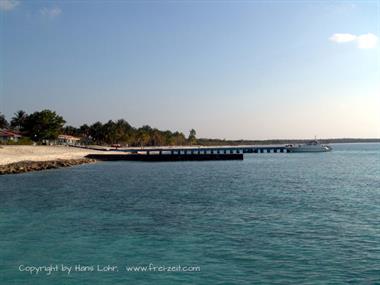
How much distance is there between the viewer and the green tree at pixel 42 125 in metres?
111

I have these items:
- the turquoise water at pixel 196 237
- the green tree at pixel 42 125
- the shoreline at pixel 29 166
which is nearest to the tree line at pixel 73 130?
the green tree at pixel 42 125

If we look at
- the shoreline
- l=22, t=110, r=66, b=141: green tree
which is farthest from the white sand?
l=22, t=110, r=66, b=141: green tree

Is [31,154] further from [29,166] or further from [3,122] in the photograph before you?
[3,122]

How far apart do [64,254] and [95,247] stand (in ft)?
4.54

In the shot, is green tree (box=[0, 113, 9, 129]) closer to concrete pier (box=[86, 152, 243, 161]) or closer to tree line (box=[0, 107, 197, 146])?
tree line (box=[0, 107, 197, 146])

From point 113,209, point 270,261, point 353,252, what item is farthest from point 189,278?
point 113,209

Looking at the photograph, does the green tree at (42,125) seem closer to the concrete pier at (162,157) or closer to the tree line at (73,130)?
the tree line at (73,130)

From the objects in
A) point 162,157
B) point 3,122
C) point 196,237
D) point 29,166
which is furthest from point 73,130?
point 196,237

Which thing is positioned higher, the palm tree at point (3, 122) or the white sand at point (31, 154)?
the palm tree at point (3, 122)

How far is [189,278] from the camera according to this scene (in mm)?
13227

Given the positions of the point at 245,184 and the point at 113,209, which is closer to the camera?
the point at 113,209

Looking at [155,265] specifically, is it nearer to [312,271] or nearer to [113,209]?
[312,271]

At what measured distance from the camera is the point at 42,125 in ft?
365

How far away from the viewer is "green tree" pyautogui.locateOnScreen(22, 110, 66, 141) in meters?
111
